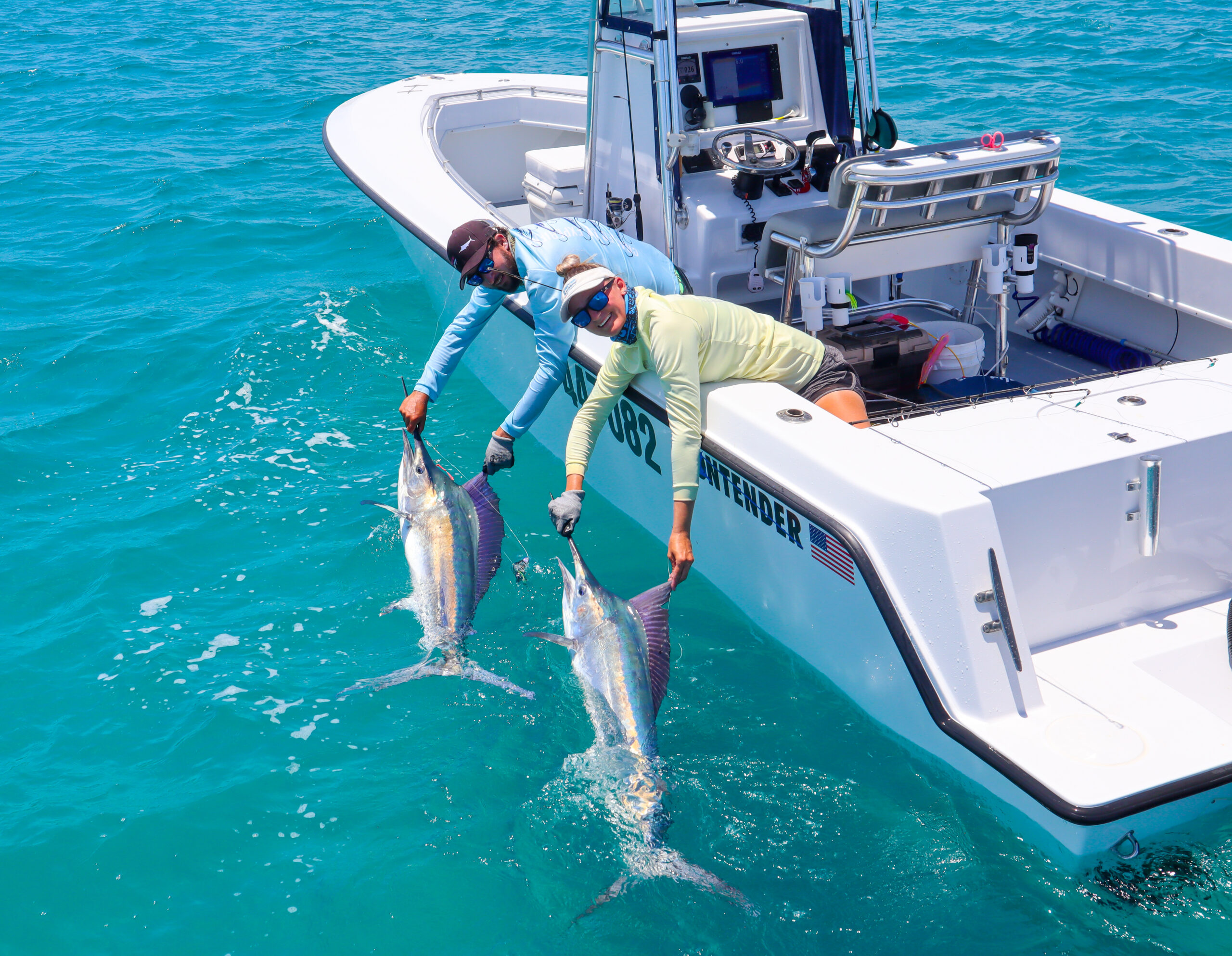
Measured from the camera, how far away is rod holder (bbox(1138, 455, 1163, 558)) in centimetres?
331

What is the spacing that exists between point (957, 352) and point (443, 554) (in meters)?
2.46

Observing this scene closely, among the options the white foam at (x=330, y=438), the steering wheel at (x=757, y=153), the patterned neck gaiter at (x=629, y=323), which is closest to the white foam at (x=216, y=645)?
the white foam at (x=330, y=438)

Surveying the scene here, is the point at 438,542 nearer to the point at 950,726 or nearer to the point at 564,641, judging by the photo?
the point at 564,641

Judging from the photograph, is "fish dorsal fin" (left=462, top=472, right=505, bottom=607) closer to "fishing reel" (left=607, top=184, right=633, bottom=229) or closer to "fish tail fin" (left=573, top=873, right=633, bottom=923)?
"fish tail fin" (left=573, top=873, right=633, bottom=923)

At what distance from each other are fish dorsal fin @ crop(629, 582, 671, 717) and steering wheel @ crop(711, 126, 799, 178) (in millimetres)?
2468

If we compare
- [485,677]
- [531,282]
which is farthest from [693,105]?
[485,677]

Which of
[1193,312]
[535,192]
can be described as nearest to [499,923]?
[1193,312]

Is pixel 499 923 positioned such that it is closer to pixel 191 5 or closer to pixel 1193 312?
pixel 1193 312

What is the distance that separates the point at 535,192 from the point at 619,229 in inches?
38.2

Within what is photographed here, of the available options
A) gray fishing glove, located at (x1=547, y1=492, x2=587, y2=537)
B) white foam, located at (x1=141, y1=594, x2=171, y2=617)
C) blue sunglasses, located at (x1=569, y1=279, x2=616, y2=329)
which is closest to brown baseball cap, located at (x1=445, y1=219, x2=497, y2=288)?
blue sunglasses, located at (x1=569, y1=279, x2=616, y2=329)

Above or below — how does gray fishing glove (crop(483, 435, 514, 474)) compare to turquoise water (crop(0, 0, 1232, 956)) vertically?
above

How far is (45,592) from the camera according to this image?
4875 mm

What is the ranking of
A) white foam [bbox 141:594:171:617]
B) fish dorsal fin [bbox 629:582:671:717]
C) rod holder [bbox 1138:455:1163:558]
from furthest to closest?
white foam [bbox 141:594:171:617] < rod holder [bbox 1138:455:1163:558] < fish dorsal fin [bbox 629:582:671:717]

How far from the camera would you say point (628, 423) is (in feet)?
14.5
